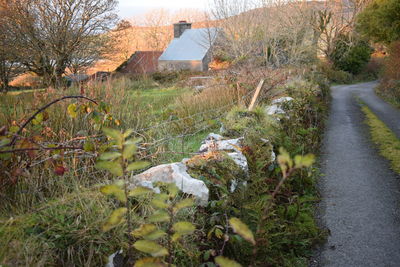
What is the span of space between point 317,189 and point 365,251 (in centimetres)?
156

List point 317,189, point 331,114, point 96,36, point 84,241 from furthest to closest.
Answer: point 96,36 < point 331,114 < point 317,189 < point 84,241

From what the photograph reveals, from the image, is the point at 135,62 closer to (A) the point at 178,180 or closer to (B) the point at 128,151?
(A) the point at 178,180

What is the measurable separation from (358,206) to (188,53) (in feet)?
97.2

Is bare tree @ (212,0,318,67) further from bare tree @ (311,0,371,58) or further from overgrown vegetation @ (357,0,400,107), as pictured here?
bare tree @ (311,0,371,58)

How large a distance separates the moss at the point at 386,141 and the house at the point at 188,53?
21887 mm

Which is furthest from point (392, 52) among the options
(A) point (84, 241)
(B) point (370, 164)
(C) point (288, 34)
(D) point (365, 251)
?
(A) point (84, 241)

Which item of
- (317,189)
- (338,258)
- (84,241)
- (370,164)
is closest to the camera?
(84,241)

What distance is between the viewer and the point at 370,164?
5.80 metres

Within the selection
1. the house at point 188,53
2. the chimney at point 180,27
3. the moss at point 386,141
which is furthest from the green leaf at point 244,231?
the chimney at point 180,27

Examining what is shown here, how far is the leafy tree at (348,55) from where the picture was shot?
31.7 meters

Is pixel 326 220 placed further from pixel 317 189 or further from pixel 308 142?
pixel 308 142

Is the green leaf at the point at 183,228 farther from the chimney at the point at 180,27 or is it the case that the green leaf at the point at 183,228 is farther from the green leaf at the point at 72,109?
the chimney at the point at 180,27

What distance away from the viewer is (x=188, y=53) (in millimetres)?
32406

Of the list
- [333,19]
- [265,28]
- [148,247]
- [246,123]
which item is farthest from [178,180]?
[333,19]
